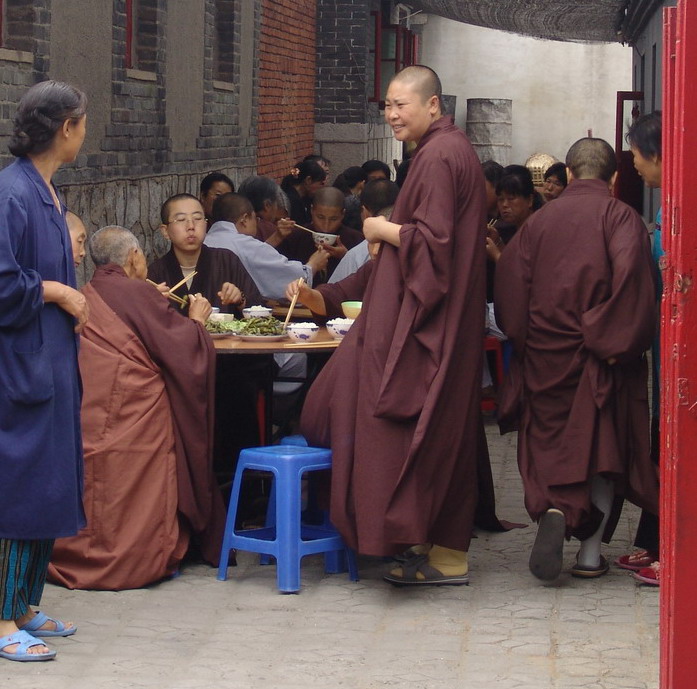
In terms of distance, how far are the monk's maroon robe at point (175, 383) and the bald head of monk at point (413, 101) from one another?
1.15 meters

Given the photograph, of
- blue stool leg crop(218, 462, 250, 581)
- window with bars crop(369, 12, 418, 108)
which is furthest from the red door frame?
window with bars crop(369, 12, 418, 108)

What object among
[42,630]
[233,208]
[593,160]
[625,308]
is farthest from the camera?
[233,208]

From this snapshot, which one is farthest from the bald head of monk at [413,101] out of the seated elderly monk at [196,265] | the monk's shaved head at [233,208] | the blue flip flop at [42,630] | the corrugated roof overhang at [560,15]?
the corrugated roof overhang at [560,15]

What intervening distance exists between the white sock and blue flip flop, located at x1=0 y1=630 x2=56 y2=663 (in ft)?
7.25

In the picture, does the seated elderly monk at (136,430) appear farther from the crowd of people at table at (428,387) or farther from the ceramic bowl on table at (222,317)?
the ceramic bowl on table at (222,317)

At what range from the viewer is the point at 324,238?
324 inches

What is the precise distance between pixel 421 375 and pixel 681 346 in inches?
94.5

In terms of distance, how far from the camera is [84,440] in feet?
17.9

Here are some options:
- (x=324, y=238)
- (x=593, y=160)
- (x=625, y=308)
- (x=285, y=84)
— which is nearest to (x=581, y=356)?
(x=625, y=308)

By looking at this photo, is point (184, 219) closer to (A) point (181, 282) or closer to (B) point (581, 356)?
(A) point (181, 282)

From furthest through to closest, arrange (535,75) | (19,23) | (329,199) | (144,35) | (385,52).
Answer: (535,75) < (385,52) < (144,35) < (329,199) < (19,23)

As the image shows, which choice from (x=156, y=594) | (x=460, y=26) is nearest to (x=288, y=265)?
(x=156, y=594)

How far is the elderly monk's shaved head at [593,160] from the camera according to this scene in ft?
18.6

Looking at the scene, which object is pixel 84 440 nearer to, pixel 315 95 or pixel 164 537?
pixel 164 537
